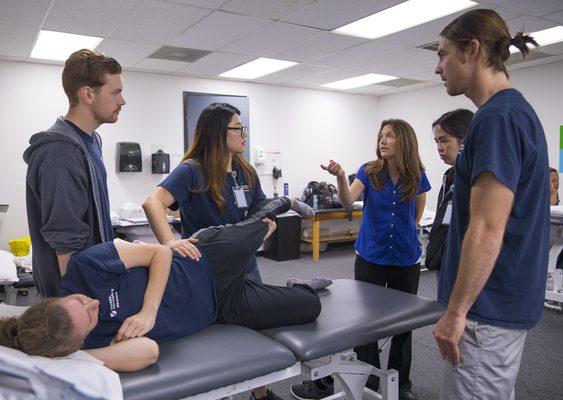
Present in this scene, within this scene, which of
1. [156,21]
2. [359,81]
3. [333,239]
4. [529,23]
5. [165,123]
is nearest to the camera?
[156,21]

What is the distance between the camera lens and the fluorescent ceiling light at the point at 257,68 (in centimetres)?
491

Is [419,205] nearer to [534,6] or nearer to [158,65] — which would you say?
[534,6]

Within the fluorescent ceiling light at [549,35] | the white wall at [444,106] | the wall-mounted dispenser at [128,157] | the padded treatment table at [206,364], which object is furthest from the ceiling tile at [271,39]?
the white wall at [444,106]

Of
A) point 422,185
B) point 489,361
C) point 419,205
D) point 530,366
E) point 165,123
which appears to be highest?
point 165,123

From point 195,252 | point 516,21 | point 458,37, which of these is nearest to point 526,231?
point 458,37

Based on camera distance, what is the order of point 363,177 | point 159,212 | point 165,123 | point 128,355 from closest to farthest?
1. point 128,355
2. point 159,212
3. point 363,177
4. point 165,123

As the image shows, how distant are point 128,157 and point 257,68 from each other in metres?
1.78

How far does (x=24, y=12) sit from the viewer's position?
3.18 meters

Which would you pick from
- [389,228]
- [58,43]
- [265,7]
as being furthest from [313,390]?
[58,43]

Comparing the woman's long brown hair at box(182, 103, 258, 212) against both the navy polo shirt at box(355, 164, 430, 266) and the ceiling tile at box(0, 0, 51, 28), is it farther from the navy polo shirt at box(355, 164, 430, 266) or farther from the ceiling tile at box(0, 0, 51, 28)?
the ceiling tile at box(0, 0, 51, 28)

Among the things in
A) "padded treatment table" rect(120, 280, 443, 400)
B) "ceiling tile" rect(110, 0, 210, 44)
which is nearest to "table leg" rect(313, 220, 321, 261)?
"ceiling tile" rect(110, 0, 210, 44)

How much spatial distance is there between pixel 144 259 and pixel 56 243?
27cm

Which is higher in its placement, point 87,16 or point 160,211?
point 87,16

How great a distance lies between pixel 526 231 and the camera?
1.11 meters
